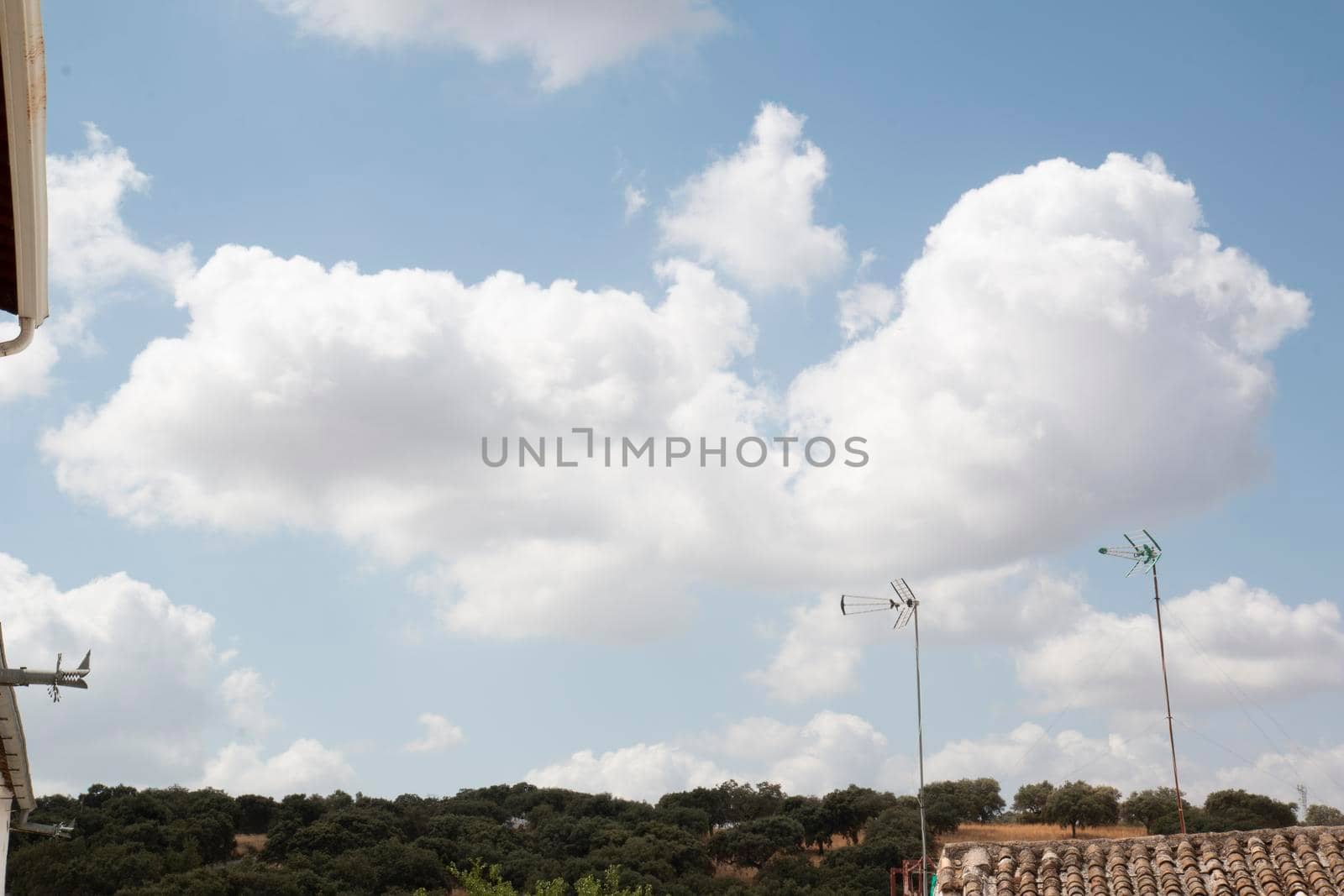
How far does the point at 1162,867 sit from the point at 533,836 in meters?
41.8

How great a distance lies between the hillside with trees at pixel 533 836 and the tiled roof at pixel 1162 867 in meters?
23.9

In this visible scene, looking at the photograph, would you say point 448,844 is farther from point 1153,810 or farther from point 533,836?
point 1153,810

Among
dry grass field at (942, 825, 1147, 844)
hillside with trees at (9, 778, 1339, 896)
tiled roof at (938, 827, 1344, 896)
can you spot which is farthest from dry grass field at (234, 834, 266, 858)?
tiled roof at (938, 827, 1344, 896)

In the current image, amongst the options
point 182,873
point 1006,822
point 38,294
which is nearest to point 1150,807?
point 1006,822

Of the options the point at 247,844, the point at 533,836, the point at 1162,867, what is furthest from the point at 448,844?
the point at 1162,867

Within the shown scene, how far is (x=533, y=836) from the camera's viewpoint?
173 feet

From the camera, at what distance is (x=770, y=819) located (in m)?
52.5

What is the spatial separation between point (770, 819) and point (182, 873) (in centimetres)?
2432

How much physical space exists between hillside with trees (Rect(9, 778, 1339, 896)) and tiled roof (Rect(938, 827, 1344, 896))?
941 inches

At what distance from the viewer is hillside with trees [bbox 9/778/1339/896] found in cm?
4053

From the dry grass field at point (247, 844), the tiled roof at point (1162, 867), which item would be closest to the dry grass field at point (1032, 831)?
the dry grass field at point (247, 844)

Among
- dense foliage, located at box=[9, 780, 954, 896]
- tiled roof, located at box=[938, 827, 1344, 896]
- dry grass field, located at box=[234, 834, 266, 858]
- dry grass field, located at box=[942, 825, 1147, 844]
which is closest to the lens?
tiled roof, located at box=[938, 827, 1344, 896]

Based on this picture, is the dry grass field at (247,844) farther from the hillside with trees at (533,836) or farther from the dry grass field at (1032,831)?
the dry grass field at (1032,831)

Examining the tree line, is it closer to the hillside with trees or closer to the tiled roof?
the hillside with trees
